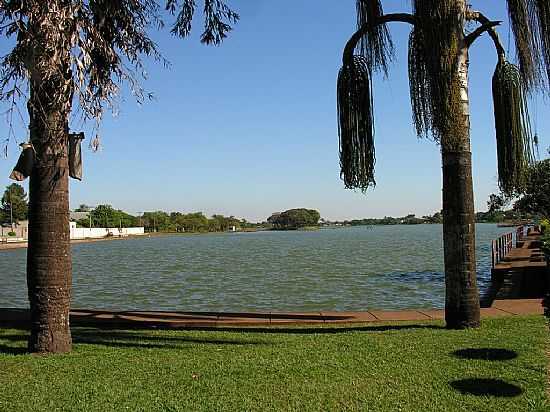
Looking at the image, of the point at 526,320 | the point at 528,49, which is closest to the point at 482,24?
the point at 528,49

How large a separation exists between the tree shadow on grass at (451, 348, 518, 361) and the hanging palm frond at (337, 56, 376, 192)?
9.71 feet

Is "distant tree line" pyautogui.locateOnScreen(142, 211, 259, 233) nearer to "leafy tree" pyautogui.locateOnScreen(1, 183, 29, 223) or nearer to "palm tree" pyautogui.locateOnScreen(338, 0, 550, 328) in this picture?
"leafy tree" pyautogui.locateOnScreen(1, 183, 29, 223)

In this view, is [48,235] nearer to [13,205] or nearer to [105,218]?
[13,205]

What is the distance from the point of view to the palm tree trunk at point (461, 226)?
26.9 feet

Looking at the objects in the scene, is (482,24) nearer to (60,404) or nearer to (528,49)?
(528,49)

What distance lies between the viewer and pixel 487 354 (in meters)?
6.49

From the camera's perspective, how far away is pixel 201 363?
6.29 metres

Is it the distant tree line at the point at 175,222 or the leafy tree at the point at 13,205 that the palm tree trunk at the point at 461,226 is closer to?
the leafy tree at the point at 13,205

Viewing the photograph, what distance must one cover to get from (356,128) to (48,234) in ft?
15.1

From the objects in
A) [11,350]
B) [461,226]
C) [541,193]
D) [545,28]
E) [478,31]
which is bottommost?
[11,350]

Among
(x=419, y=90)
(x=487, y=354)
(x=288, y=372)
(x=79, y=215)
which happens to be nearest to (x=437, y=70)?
(x=419, y=90)

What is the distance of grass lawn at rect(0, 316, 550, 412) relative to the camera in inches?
193

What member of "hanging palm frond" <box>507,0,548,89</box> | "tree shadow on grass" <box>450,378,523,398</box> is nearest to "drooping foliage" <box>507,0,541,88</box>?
"hanging palm frond" <box>507,0,548,89</box>

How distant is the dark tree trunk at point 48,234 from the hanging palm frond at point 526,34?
5347mm
